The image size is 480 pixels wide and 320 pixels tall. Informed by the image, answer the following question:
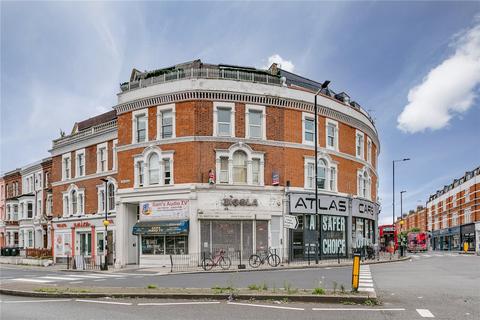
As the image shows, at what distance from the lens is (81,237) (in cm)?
4388

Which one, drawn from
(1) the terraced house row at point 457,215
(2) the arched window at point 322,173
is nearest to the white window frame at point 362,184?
(2) the arched window at point 322,173

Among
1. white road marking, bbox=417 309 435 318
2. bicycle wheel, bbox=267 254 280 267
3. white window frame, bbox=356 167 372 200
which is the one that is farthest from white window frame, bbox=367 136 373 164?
white road marking, bbox=417 309 435 318

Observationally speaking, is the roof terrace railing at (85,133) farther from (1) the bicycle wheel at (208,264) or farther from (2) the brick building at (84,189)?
(1) the bicycle wheel at (208,264)

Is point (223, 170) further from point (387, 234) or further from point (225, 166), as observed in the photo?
point (387, 234)

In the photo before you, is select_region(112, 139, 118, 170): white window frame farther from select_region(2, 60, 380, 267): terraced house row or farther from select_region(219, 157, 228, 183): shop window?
select_region(219, 157, 228, 183): shop window

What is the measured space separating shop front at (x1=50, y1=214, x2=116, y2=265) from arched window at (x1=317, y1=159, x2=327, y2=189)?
16428mm

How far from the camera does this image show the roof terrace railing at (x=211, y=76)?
112ft

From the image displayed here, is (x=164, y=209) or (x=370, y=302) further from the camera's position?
(x=164, y=209)

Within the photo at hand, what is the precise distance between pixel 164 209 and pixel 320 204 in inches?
443

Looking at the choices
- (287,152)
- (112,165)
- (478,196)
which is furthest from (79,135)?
(478,196)

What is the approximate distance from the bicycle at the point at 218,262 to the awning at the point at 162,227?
2.65 meters

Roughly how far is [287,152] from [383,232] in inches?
1138

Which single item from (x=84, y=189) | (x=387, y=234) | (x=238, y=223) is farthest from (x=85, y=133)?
(x=387, y=234)

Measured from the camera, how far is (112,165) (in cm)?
4109
